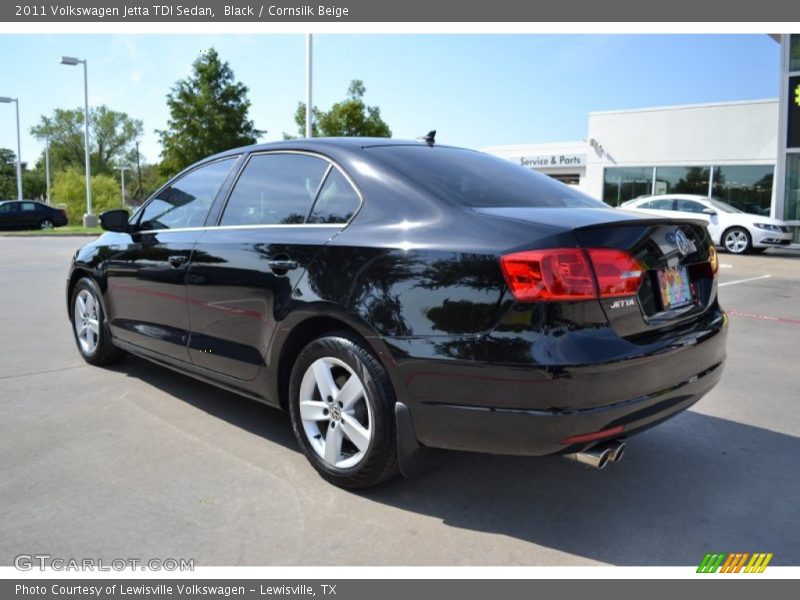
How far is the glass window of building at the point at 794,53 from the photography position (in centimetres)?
1892

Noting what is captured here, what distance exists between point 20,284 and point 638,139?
20.9 m

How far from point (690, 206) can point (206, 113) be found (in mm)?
27045

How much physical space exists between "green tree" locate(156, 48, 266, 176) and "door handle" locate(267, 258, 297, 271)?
35187 millimetres

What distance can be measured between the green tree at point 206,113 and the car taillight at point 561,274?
3632 centimetres

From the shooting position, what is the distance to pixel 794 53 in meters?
19.1

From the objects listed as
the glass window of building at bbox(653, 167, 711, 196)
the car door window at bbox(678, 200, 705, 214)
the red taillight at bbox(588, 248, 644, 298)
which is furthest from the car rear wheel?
the red taillight at bbox(588, 248, 644, 298)

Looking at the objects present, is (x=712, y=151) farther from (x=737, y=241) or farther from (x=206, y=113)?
(x=206, y=113)

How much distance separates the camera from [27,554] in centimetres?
260

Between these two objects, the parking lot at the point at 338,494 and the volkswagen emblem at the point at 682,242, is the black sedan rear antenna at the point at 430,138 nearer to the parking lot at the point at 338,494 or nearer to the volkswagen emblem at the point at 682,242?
the volkswagen emblem at the point at 682,242

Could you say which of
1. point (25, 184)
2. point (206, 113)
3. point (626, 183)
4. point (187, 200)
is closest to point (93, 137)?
point (25, 184)

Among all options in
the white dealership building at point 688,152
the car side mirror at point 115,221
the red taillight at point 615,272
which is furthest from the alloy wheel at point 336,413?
the white dealership building at point 688,152
